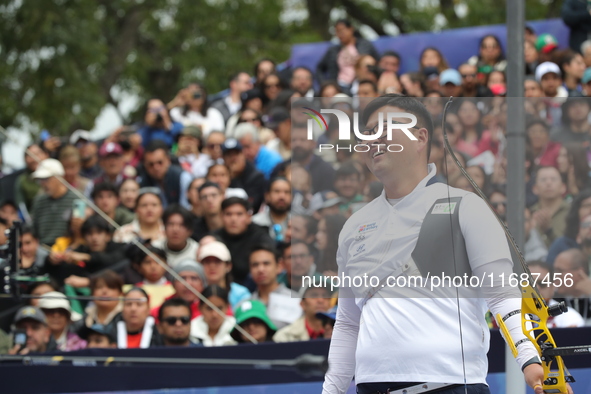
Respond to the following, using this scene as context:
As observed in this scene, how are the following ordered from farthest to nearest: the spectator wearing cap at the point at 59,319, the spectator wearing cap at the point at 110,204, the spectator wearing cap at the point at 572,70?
the spectator wearing cap at the point at 572,70 → the spectator wearing cap at the point at 110,204 → the spectator wearing cap at the point at 59,319

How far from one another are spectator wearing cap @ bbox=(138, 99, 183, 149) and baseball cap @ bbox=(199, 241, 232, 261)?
13.0 feet

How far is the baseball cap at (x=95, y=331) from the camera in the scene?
7782mm

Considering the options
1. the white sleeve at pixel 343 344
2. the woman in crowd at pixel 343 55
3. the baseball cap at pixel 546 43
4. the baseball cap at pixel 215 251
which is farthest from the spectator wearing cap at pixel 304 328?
the woman in crowd at pixel 343 55

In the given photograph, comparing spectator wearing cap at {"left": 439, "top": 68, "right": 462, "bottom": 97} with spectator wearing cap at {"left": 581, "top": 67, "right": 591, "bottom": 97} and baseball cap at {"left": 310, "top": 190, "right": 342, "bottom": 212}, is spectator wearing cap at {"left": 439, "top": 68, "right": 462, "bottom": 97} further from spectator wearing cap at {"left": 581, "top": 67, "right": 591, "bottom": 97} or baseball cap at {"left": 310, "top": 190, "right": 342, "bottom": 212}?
baseball cap at {"left": 310, "top": 190, "right": 342, "bottom": 212}

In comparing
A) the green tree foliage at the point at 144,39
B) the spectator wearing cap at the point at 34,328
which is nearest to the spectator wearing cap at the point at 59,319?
the spectator wearing cap at the point at 34,328

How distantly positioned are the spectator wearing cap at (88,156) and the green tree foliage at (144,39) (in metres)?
5.76

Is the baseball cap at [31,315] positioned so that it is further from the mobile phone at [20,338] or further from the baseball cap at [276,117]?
the baseball cap at [276,117]

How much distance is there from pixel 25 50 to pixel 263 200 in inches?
351

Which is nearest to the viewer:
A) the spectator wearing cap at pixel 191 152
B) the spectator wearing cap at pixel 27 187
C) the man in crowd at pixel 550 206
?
the man in crowd at pixel 550 206

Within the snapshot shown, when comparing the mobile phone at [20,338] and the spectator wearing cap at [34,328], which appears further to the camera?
the spectator wearing cap at [34,328]

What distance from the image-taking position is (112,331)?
7.81 meters

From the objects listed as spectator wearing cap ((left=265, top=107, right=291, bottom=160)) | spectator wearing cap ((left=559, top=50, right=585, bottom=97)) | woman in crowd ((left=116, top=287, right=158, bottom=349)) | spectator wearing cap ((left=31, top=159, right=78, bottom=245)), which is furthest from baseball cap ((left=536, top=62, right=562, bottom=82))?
spectator wearing cap ((left=31, top=159, right=78, bottom=245))

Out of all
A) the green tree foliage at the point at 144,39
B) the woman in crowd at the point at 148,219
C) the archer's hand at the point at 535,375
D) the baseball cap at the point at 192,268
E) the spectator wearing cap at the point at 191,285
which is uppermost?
the green tree foliage at the point at 144,39

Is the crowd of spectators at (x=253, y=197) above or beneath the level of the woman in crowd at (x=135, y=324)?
above
